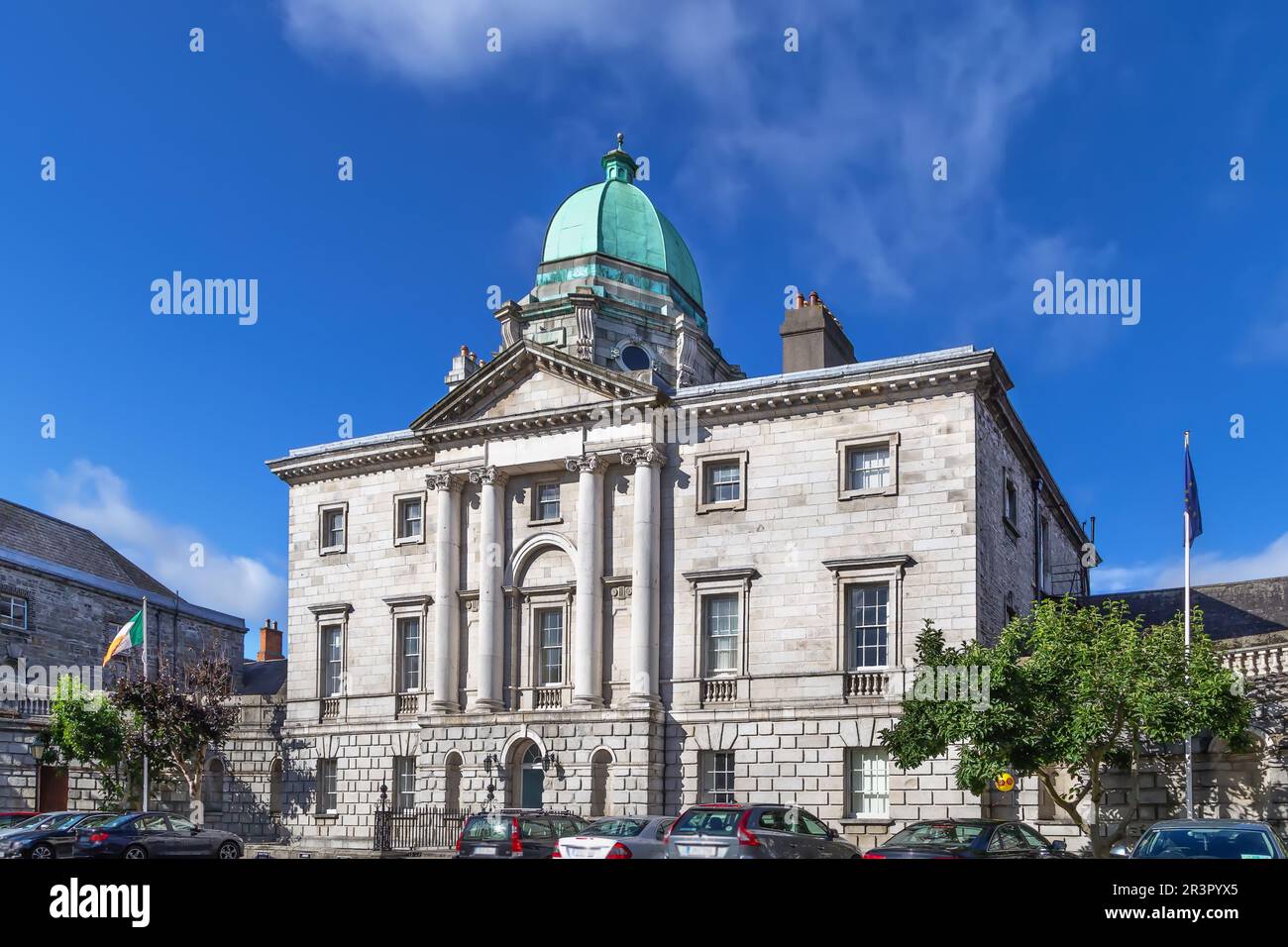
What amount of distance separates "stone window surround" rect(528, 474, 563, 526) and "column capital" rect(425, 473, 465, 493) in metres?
2.36

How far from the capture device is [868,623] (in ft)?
114

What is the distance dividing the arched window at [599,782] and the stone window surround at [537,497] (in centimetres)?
701

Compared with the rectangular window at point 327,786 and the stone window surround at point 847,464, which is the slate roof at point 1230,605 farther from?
the rectangular window at point 327,786

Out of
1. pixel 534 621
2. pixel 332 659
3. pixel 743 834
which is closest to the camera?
pixel 743 834

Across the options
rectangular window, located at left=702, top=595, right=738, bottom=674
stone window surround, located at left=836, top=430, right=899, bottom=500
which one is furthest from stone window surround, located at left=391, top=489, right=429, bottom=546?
stone window surround, located at left=836, top=430, right=899, bottom=500

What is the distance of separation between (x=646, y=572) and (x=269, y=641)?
3057cm

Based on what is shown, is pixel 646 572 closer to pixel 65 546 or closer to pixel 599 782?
pixel 599 782

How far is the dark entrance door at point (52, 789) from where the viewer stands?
47.7 meters

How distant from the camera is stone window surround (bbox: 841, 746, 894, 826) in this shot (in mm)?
33250

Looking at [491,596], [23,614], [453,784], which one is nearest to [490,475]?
[491,596]

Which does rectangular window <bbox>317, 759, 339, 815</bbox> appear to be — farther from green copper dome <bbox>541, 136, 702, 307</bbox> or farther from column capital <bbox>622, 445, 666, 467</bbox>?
green copper dome <bbox>541, 136, 702, 307</bbox>

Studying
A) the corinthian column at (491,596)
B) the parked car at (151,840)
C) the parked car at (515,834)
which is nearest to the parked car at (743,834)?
the parked car at (515,834)
